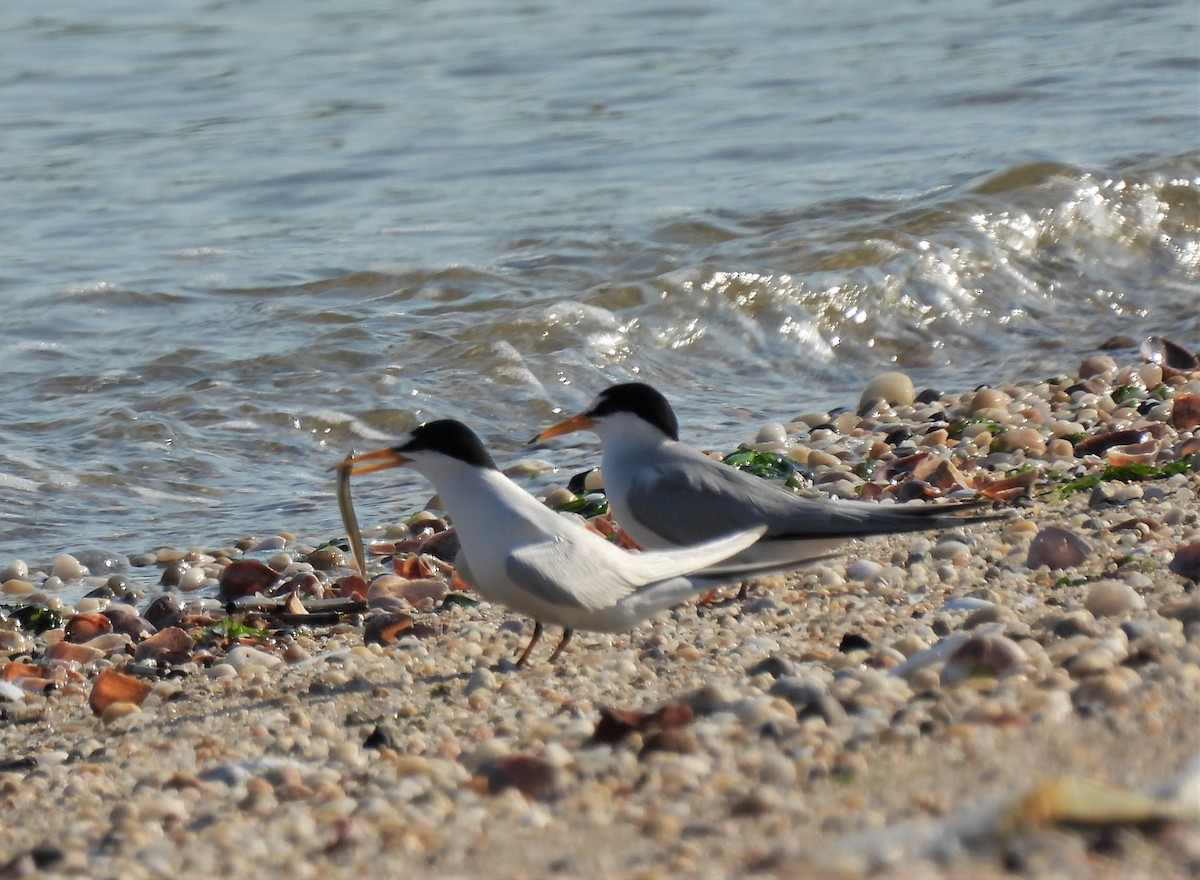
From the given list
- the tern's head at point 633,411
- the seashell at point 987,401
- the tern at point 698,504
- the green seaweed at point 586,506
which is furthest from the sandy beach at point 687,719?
the seashell at point 987,401

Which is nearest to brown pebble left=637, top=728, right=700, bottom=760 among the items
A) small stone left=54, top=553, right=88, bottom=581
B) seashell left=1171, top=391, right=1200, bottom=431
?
small stone left=54, top=553, right=88, bottom=581

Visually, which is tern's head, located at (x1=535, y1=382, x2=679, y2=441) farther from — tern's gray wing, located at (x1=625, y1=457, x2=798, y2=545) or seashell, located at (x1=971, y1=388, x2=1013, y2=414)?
seashell, located at (x1=971, y1=388, x2=1013, y2=414)

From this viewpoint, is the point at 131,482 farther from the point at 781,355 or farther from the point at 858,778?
the point at 858,778

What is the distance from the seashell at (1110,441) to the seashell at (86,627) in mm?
3520

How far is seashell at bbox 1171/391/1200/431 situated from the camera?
648 cm

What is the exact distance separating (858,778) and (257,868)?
1.02m

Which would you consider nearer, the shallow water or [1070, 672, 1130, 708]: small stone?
[1070, 672, 1130, 708]: small stone

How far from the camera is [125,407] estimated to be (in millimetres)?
8156

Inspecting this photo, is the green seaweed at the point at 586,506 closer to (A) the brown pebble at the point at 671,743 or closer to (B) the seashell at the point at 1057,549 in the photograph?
(B) the seashell at the point at 1057,549

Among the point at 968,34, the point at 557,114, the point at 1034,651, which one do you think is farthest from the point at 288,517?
the point at 968,34

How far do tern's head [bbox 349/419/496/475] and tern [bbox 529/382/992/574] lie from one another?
631 millimetres

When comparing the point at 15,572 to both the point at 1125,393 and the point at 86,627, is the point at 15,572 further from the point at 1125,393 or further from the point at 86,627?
the point at 1125,393

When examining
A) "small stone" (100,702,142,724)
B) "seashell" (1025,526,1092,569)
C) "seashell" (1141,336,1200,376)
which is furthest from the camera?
"seashell" (1141,336,1200,376)

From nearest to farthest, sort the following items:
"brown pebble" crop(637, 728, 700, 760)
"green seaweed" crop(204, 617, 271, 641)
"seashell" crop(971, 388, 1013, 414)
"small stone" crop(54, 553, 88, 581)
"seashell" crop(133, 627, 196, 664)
→ "brown pebble" crop(637, 728, 700, 760) < "seashell" crop(133, 627, 196, 664) < "green seaweed" crop(204, 617, 271, 641) < "small stone" crop(54, 553, 88, 581) < "seashell" crop(971, 388, 1013, 414)
